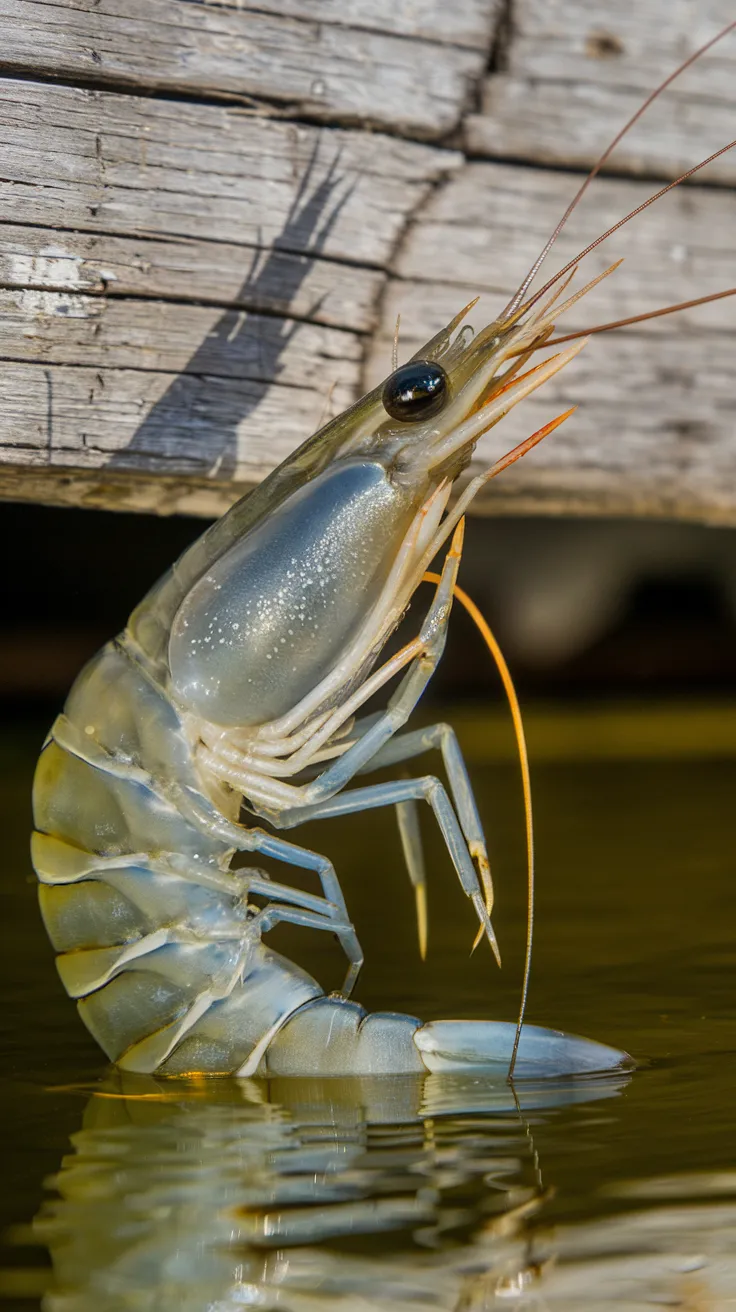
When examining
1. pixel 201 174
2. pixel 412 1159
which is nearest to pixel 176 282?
pixel 201 174

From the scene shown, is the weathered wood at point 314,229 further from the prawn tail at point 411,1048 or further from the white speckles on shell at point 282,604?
the prawn tail at point 411,1048

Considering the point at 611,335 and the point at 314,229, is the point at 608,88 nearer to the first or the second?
the point at 611,335

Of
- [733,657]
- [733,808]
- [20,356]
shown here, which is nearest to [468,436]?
[20,356]

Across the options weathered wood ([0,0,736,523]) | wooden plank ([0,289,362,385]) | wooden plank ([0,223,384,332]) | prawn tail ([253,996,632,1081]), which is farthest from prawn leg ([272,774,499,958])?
wooden plank ([0,223,384,332])

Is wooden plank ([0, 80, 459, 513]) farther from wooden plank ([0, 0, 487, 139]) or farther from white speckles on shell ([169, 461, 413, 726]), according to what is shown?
white speckles on shell ([169, 461, 413, 726])

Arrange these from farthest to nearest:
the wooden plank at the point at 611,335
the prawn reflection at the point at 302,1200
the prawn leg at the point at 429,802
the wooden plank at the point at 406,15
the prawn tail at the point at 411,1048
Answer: the wooden plank at the point at 611,335 → the wooden plank at the point at 406,15 → the prawn leg at the point at 429,802 → the prawn tail at the point at 411,1048 → the prawn reflection at the point at 302,1200

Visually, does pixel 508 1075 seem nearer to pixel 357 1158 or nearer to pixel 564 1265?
pixel 357 1158

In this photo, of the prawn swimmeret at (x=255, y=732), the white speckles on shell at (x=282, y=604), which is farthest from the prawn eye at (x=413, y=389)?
the white speckles on shell at (x=282, y=604)

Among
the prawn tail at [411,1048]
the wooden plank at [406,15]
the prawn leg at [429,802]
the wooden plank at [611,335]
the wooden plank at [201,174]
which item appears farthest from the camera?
the wooden plank at [611,335]
